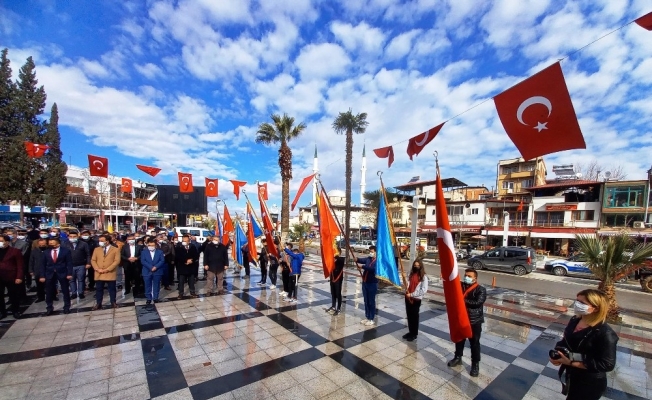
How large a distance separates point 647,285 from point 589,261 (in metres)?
10.5

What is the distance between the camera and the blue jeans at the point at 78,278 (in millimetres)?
7941

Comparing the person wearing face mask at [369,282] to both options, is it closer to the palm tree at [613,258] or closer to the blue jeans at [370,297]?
the blue jeans at [370,297]

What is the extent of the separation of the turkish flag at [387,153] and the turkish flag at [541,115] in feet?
12.7

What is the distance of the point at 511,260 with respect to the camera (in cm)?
1891

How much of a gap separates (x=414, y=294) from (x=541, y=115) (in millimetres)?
3794

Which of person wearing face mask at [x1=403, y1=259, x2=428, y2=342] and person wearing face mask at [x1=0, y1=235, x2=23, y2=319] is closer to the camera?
person wearing face mask at [x1=403, y1=259, x2=428, y2=342]

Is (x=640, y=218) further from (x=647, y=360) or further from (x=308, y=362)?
(x=308, y=362)

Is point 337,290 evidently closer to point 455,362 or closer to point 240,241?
point 455,362

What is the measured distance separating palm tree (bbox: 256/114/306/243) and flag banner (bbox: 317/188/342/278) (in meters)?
12.4

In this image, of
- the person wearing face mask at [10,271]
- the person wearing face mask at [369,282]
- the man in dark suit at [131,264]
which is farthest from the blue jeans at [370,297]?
the person wearing face mask at [10,271]

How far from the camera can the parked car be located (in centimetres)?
1850

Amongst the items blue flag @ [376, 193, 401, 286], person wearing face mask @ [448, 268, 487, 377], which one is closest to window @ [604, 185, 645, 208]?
blue flag @ [376, 193, 401, 286]

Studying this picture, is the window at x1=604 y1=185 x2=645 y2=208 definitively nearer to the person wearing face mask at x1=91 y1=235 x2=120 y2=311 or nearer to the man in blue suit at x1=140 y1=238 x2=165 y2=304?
the man in blue suit at x1=140 y1=238 x2=165 y2=304

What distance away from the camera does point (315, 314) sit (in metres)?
7.48
